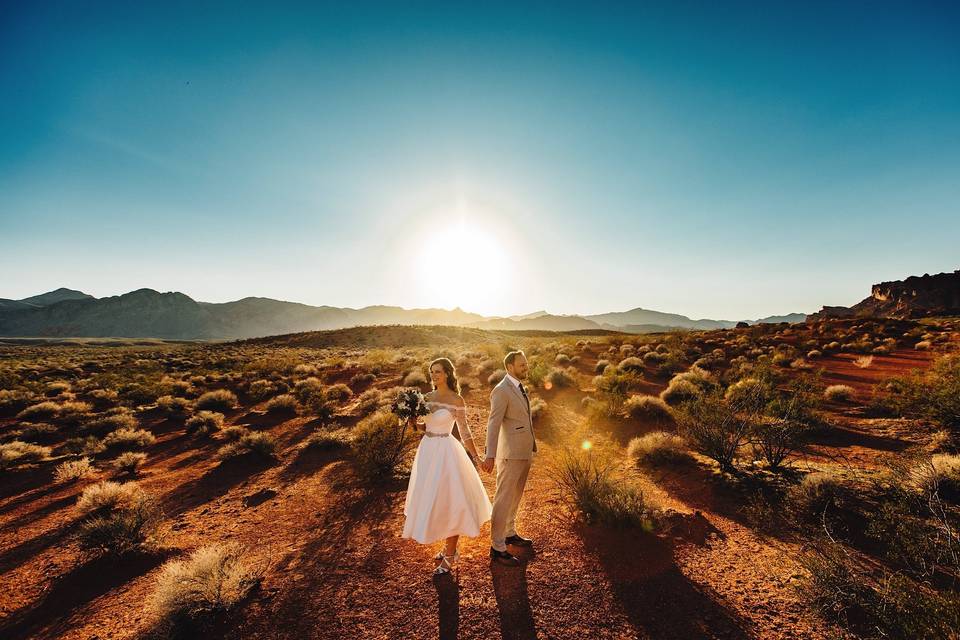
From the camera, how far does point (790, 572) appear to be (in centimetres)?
424

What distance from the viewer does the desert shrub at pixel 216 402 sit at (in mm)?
14375

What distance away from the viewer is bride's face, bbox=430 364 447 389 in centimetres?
446

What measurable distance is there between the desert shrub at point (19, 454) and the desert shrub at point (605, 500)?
13.2m

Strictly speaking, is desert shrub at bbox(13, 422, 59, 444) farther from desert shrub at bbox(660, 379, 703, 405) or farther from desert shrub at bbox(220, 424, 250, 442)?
desert shrub at bbox(660, 379, 703, 405)

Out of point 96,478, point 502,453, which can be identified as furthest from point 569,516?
point 96,478

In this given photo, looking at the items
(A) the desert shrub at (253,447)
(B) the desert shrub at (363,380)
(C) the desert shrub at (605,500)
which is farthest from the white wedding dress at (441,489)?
(B) the desert shrub at (363,380)

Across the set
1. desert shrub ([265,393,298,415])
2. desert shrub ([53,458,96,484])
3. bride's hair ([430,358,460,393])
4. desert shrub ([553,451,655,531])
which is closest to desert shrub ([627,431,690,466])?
desert shrub ([553,451,655,531])

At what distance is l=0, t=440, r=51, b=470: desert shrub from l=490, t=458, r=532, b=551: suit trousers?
12314mm

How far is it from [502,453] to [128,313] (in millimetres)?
224200

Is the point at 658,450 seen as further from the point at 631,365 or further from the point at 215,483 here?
the point at 631,365

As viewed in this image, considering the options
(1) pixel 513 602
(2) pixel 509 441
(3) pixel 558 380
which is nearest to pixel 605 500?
(1) pixel 513 602

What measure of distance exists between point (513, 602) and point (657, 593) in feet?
5.55

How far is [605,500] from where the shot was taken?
5586mm

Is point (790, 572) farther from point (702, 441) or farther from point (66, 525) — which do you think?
point (66, 525)
